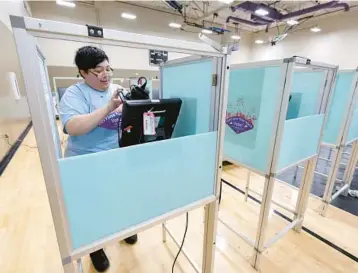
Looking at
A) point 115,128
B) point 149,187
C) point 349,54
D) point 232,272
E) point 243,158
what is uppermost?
point 349,54

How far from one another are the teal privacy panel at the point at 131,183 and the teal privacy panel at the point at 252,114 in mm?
577

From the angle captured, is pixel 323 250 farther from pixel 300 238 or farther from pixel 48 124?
pixel 48 124

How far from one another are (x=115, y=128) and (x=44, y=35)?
638 mm

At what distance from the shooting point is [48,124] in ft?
1.75

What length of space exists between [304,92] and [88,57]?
5.81 feet

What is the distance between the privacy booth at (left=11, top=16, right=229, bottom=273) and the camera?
20.4 inches

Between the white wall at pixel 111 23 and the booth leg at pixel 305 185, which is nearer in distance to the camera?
the booth leg at pixel 305 185

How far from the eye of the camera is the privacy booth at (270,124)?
3.97 ft

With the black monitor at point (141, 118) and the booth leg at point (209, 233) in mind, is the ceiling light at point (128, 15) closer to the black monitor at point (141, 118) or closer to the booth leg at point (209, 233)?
the black monitor at point (141, 118)

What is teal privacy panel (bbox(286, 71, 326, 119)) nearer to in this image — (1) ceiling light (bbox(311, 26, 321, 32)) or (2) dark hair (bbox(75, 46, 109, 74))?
(2) dark hair (bbox(75, 46, 109, 74))

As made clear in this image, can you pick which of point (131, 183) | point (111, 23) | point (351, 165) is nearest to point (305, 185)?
point (351, 165)

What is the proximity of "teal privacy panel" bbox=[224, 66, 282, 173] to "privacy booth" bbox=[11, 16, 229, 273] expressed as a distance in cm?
53

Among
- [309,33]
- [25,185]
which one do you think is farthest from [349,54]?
[25,185]

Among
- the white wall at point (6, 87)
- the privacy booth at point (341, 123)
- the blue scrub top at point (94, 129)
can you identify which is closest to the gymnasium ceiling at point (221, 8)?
the white wall at point (6, 87)
